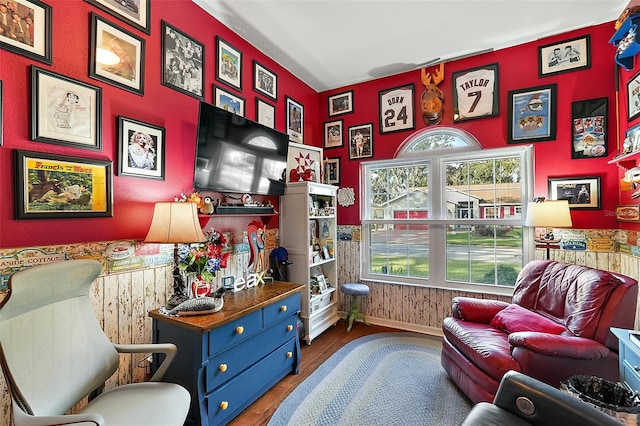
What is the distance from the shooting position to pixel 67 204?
5.27ft

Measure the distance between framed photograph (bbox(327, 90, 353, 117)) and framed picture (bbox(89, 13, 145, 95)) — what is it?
2448 millimetres

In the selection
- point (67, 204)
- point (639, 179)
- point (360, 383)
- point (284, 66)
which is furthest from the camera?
point (284, 66)

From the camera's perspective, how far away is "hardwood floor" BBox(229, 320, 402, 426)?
6.35ft

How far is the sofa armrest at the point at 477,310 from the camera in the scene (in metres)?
2.36

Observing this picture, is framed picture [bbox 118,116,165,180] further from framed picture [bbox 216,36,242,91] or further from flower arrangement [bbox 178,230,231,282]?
framed picture [bbox 216,36,242,91]

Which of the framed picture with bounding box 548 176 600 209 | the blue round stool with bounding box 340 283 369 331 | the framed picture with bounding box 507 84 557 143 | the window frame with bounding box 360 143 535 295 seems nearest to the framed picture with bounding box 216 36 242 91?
the window frame with bounding box 360 143 535 295

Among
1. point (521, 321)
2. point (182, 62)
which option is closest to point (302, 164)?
point (182, 62)

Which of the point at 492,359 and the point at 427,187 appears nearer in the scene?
the point at 492,359

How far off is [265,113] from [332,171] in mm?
1249

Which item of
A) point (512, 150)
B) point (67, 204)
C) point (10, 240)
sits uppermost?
point (512, 150)

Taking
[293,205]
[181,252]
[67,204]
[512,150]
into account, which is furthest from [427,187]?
[67,204]

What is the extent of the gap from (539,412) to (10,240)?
2.65 metres

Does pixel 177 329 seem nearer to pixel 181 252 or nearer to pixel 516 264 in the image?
pixel 181 252

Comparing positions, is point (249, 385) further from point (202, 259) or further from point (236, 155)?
point (236, 155)
